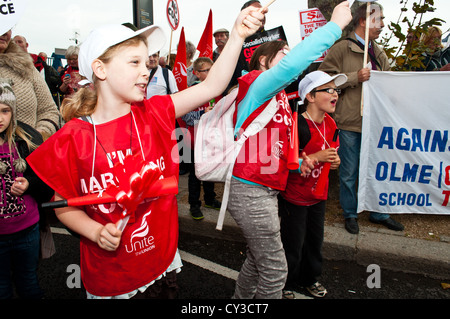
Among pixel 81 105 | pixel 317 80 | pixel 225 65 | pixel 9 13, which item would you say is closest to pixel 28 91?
pixel 9 13

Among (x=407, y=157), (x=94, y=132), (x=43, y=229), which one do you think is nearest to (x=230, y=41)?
(x=94, y=132)

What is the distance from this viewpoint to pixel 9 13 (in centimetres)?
223

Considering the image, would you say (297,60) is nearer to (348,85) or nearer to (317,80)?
(317,80)

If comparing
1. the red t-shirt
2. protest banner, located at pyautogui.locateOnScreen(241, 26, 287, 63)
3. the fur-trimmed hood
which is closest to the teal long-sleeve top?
the red t-shirt

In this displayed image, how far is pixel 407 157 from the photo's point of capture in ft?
12.5

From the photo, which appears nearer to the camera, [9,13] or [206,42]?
[9,13]

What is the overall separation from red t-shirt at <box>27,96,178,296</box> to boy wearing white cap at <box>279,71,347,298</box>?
1.13 meters

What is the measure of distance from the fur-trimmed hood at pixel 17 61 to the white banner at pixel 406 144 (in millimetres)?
3373

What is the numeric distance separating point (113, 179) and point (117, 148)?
5.6 inches

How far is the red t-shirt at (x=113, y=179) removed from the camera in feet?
4.83

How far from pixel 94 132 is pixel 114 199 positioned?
351 mm

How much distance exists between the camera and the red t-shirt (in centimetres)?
147

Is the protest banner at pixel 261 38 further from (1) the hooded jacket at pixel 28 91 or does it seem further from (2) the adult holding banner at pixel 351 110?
(1) the hooded jacket at pixel 28 91

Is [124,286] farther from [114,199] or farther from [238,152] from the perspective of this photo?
[238,152]
